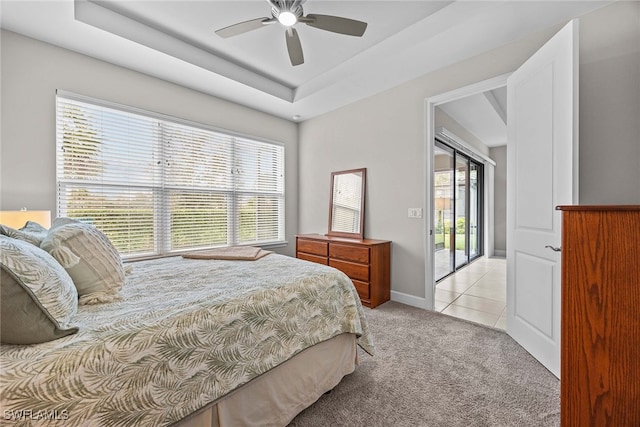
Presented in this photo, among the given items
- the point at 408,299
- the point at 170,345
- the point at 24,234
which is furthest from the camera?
the point at 408,299

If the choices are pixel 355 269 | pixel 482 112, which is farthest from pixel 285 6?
pixel 482 112

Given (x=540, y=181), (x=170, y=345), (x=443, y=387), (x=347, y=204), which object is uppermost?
(x=540, y=181)

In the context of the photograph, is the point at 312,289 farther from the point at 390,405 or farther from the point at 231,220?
the point at 231,220

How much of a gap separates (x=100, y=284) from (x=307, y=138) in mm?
3629

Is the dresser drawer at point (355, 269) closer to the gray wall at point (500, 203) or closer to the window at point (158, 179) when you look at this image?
the window at point (158, 179)

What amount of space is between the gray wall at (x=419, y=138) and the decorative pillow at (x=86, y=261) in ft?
9.13

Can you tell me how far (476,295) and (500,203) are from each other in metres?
3.69

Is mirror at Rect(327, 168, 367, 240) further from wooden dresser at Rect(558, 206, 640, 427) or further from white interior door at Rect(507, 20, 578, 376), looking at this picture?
wooden dresser at Rect(558, 206, 640, 427)

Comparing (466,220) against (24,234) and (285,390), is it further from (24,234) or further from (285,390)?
(24,234)

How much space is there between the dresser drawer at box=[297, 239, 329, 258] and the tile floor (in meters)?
1.50

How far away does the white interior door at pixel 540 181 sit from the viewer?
1.74m

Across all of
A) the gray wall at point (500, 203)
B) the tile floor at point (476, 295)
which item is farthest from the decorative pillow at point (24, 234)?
the gray wall at point (500, 203)

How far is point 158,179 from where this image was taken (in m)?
Result: 3.10

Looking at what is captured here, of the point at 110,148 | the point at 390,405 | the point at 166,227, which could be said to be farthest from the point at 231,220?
the point at 390,405
